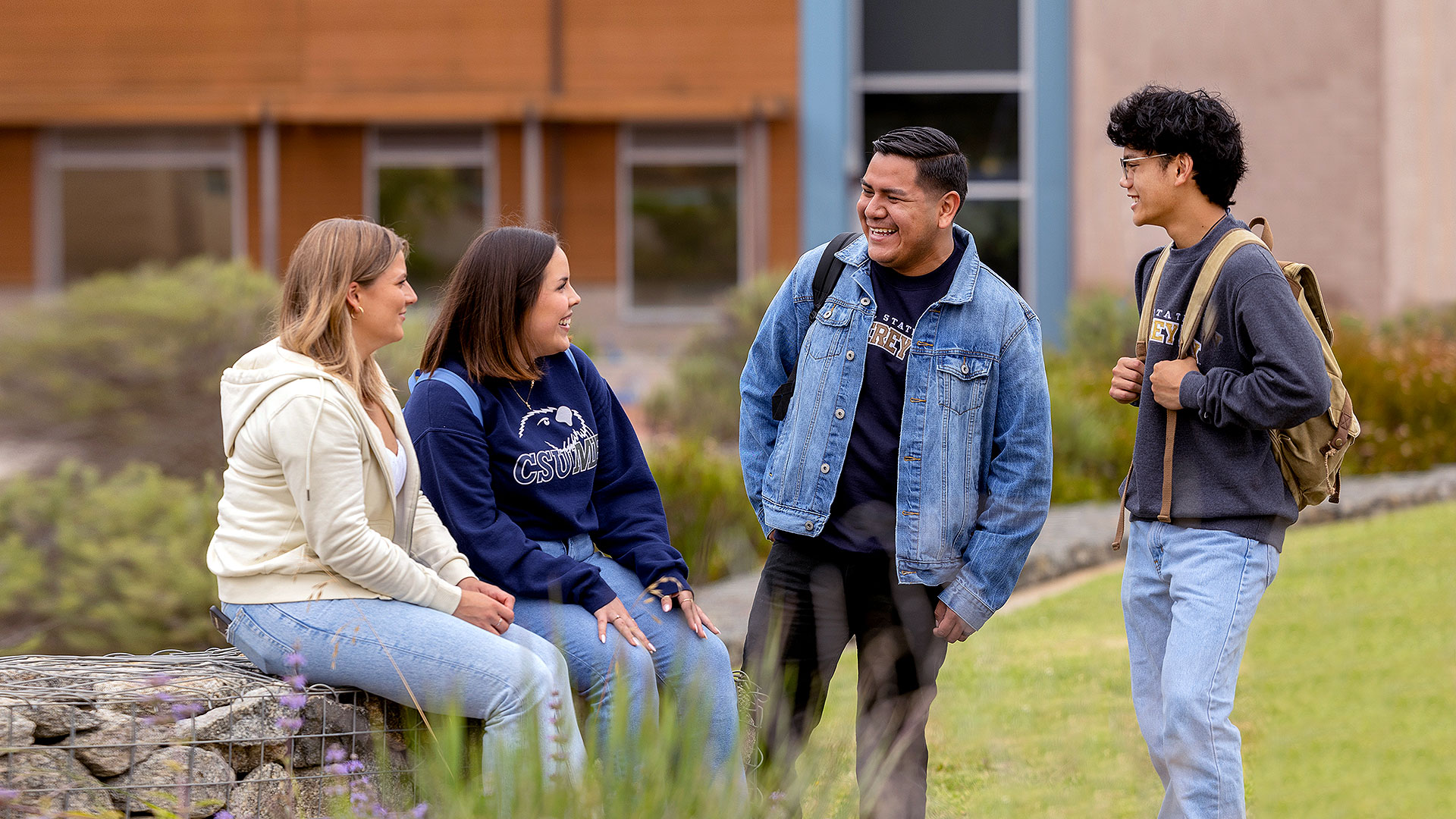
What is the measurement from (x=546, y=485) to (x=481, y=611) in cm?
34

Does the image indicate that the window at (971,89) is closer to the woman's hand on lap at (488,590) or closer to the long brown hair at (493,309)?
the long brown hair at (493,309)

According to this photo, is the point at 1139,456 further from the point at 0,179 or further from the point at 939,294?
the point at 0,179

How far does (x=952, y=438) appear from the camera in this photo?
295 centimetres

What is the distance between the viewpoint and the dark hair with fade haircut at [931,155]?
115 inches

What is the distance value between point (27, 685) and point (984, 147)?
16051 millimetres

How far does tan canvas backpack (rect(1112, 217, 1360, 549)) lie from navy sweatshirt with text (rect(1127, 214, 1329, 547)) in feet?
0.06

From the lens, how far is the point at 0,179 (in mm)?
17859

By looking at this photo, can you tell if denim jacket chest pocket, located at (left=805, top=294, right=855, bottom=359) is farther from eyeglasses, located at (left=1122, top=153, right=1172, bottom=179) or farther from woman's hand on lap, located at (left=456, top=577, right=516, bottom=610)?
woman's hand on lap, located at (left=456, top=577, right=516, bottom=610)

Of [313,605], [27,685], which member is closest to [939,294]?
[313,605]

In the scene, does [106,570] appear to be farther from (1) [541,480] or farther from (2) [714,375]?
(2) [714,375]

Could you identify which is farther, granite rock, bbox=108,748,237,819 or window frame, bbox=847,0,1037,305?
window frame, bbox=847,0,1037,305

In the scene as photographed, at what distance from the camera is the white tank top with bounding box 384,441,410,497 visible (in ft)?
9.24

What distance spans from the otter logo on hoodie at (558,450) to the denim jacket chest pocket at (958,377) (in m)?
0.81

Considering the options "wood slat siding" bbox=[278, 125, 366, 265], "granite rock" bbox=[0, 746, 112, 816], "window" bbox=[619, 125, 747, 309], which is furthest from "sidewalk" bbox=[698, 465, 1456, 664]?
"wood slat siding" bbox=[278, 125, 366, 265]
